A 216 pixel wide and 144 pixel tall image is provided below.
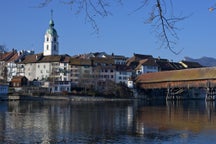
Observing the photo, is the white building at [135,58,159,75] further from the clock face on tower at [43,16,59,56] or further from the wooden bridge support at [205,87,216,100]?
the wooden bridge support at [205,87,216,100]

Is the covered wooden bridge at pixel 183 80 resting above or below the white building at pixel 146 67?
below

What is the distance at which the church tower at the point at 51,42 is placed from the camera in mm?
100938

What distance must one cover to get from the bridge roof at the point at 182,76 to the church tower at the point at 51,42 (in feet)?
92.2

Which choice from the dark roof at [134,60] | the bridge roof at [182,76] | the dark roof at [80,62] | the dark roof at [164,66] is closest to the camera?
the bridge roof at [182,76]

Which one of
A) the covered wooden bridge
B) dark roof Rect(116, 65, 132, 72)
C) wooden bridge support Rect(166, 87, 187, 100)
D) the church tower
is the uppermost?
the church tower

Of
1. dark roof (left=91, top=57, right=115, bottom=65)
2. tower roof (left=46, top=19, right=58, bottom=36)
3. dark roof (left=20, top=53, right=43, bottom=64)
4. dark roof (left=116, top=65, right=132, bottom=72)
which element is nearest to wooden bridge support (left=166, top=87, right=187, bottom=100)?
dark roof (left=116, top=65, right=132, bottom=72)

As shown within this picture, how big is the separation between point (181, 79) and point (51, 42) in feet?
134

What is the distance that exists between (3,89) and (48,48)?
111ft

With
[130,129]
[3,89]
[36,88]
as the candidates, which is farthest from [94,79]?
[130,129]

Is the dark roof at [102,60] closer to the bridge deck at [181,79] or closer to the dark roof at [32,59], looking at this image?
the bridge deck at [181,79]

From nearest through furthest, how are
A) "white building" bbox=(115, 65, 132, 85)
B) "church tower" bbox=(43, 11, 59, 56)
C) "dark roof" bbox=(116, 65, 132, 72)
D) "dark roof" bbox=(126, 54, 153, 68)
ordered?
"white building" bbox=(115, 65, 132, 85)
"dark roof" bbox=(116, 65, 132, 72)
"dark roof" bbox=(126, 54, 153, 68)
"church tower" bbox=(43, 11, 59, 56)

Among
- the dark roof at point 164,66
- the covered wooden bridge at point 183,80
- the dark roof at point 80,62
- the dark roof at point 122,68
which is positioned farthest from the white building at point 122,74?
the dark roof at point 164,66

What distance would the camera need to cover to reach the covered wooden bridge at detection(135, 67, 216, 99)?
67.4 metres

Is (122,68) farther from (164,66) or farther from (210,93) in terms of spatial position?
(210,93)
